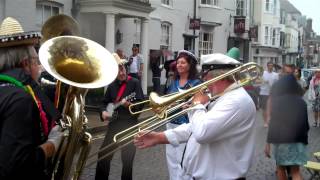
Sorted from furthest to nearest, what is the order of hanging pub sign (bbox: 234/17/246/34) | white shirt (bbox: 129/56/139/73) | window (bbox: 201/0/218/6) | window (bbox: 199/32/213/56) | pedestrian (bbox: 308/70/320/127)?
hanging pub sign (bbox: 234/17/246/34)
window (bbox: 201/0/218/6)
window (bbox: 199/32/213/56)
white shirt (bbox: 129/56/139/73)
pedestrian (bbox: 308/70/320/127)

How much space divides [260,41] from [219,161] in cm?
4137

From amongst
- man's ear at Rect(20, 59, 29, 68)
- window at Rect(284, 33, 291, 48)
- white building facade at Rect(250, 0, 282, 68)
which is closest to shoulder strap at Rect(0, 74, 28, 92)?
man's ear at Rect(20, 59, 29, 68)

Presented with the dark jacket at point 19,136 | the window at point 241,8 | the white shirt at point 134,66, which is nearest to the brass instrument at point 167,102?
the dark jacket at point 19,136

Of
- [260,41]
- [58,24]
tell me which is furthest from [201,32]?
[58,24]

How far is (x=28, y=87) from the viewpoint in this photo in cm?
284

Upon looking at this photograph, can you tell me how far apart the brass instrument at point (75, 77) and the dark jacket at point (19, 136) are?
11.2 inches

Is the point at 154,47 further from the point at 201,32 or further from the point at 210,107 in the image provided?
the point at 210,107

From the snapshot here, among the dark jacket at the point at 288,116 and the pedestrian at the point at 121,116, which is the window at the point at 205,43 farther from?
the dark jacket at the point at 288,116

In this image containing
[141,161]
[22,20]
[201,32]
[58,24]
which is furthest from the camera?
[201,32]

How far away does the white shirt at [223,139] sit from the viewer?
339 cm

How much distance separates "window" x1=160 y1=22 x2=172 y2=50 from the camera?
22.9 metres

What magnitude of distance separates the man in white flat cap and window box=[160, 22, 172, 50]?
755 inches

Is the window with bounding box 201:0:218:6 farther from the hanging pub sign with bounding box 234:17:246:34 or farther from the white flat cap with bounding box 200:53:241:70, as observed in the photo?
the white flat cap with bounding box 200:53:241:70

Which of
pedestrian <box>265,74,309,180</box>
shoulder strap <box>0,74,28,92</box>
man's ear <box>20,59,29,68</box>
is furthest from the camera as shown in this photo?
pedestrian <box>265,74,309,180</box>
